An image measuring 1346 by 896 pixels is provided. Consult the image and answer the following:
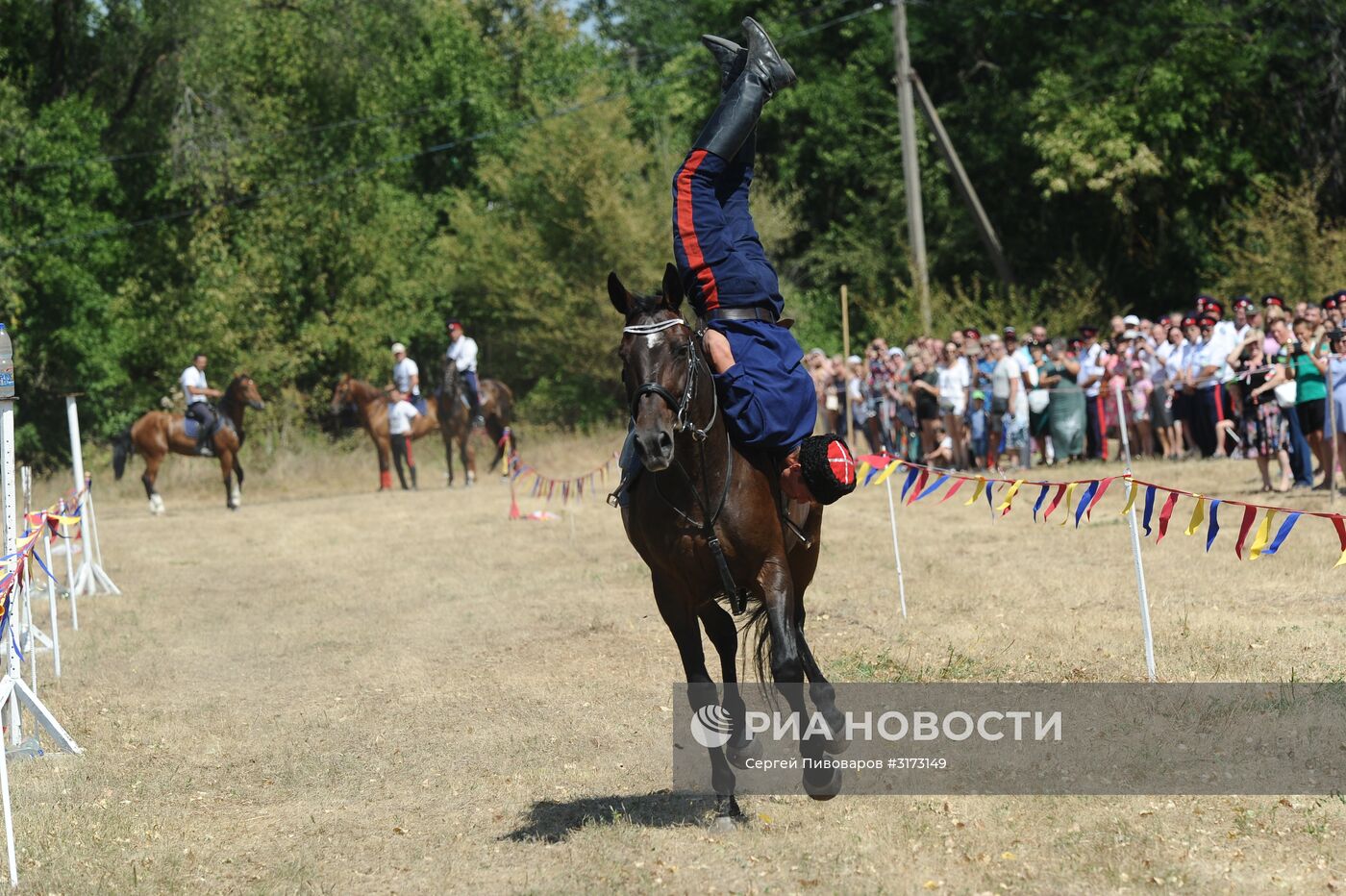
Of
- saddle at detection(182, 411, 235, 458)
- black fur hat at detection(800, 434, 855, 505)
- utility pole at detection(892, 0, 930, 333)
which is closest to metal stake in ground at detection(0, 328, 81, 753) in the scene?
Result: black fur hat at detection(800, 434, 855, 505)

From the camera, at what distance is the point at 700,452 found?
686 centimetres

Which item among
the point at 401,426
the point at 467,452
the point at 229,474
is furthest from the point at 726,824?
the point at 401,426

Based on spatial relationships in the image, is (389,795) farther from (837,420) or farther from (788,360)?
(837,420)

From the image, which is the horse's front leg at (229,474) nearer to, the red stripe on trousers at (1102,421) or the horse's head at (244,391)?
the horse's head at (244,391)

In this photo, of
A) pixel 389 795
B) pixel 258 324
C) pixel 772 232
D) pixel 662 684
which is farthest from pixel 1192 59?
pixel 389 795

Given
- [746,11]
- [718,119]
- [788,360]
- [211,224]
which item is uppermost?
[746,11]

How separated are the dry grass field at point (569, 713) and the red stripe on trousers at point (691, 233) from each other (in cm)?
248

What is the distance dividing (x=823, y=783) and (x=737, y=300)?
2.29m

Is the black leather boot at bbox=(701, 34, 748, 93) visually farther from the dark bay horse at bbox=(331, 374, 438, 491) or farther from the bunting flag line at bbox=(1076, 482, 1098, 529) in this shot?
the dark bay horse at bbox=(331, 374, 438, 491)

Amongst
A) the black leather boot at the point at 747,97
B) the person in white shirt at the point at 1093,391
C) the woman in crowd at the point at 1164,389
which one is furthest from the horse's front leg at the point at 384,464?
the black leather boot at the point at 747,97

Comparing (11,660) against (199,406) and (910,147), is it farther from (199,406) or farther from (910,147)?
(910,147)

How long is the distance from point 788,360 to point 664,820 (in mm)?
2259

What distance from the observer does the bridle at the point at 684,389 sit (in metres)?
6.45

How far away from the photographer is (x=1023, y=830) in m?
6.62
